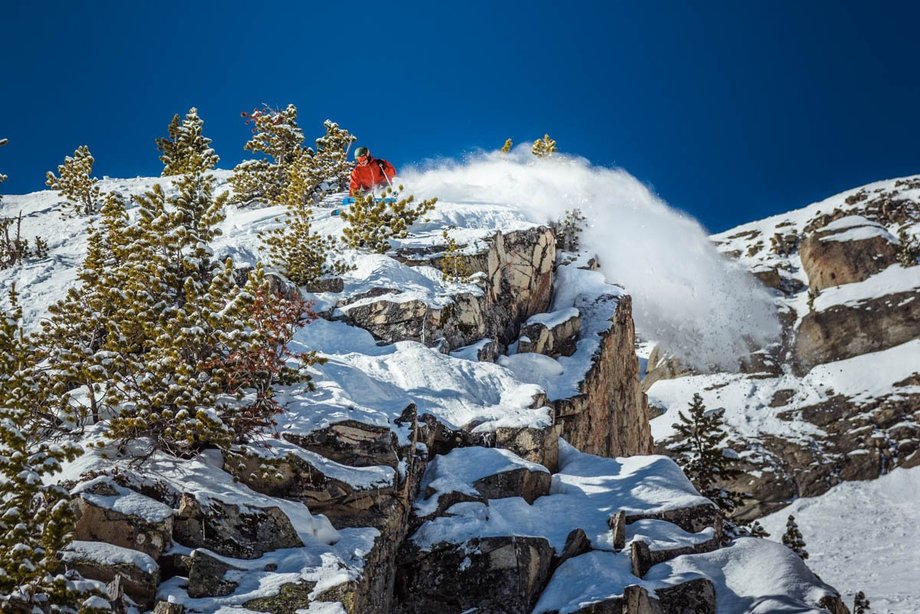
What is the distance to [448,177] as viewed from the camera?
37.8 meters

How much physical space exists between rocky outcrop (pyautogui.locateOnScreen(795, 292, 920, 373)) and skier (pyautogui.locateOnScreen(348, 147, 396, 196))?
55.6 metres

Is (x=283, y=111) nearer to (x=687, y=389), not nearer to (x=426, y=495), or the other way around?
(x=426, y=495)

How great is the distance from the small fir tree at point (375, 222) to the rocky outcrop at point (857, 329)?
57024 millimetres

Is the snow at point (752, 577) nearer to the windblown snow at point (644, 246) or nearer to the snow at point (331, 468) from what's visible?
the snow at point (331, 468)

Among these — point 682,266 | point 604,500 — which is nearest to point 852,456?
point 682,266

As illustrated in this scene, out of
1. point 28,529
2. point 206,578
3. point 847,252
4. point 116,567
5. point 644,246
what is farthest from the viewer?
point 847,252

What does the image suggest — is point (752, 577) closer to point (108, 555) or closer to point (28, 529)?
point (108, 555)


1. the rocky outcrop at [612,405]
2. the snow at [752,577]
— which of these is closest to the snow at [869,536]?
the rocky outcrop at [612,405]

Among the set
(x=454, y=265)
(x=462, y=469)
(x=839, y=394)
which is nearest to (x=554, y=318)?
(x=454, y=265)

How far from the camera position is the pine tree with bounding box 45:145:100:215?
111 feet

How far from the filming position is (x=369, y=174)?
27.9 meters

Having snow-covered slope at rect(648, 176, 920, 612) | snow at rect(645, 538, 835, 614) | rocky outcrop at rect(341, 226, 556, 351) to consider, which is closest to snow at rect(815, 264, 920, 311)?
snow-covered slope at rect(648, 176, 920, 612)

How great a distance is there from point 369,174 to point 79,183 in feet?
48.8

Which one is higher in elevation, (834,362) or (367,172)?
(367,172)
